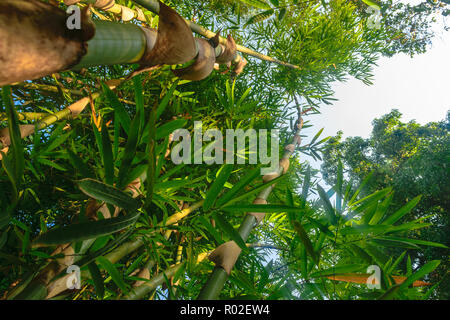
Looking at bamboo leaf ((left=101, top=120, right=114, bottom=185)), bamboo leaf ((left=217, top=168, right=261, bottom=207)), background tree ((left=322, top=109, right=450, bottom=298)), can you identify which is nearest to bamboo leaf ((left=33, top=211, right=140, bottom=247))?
bamboo leaf ((left=101, top=120, right=114, bottom=185))

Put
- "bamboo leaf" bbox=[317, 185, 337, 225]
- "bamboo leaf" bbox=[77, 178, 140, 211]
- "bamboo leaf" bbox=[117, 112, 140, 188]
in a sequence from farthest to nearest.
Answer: "bamboo leaf" bbox=[317, 185, 337, 225] → "bamboo leaf" bbox=[117, 112, 140, 188] → "bamboo leaf" bbox=[77, 178, 140, 211]

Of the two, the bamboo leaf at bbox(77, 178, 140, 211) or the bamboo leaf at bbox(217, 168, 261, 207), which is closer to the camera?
the bamboo leaf at bbox(77, 178, 140, 211)

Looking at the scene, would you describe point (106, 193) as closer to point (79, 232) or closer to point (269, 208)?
point (79, 232)

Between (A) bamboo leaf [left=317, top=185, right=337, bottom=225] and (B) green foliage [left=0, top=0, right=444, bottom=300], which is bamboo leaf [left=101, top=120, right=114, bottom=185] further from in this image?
Result: (A) bamboo leaf [left=317, top=185, right=337, bottom=225]

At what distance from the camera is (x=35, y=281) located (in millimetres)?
441

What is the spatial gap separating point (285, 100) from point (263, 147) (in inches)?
22.7

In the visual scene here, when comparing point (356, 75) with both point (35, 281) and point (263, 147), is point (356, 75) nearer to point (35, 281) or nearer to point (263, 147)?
point (263, 147)

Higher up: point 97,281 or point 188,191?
point 188,191

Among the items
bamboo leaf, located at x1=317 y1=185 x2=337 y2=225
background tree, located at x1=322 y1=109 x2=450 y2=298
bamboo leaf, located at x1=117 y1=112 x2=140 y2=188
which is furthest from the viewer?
background tree, located at x1=322 y1=109 x2=450 y2=298

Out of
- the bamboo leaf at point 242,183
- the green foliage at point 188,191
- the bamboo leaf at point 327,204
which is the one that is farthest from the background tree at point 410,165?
the bamboo leaf at point 242,183

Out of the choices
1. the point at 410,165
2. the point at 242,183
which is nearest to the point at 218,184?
the point at 242,183

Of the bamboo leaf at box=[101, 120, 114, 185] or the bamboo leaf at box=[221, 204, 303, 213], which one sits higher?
the bamboo leaf at box=[101, 120, 114, 185]

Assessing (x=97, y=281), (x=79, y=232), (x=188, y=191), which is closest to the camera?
(x=79, y=232)
